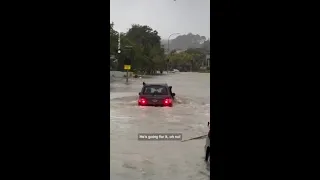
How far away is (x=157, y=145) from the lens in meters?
11.0

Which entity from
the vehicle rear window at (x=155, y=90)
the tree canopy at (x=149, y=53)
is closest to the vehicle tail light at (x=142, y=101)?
the vehicle rear window at (x=155, y=90)

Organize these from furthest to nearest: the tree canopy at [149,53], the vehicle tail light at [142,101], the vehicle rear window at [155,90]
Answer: the tree canopy at [149,53]
the vehicle tail light at [142,101]
the vehicle rear window at [155,90]

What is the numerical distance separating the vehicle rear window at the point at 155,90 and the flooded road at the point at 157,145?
2.33 feet

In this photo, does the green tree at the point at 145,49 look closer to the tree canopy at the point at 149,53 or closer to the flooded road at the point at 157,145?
the tree canopy at the point at 149,53

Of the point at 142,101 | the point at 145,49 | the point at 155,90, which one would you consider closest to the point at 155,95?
the point at 155,90

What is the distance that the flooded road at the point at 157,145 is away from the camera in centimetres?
778

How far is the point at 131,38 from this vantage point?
1614 inches

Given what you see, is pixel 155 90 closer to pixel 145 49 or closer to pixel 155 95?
pixel 155 95

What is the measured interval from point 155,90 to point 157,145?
21.8 feet

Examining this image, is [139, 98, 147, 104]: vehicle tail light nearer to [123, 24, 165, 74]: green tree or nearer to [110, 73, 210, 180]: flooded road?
[110, 73, 210, 180]: flooded road
